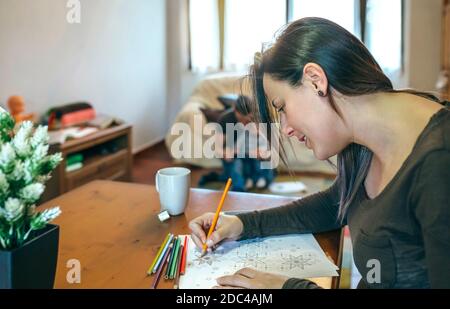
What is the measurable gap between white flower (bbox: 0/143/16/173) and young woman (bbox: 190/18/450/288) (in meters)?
0.35

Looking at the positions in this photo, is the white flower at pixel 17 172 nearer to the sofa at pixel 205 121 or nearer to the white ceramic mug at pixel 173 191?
the white ceramic mug at pixel 173 191

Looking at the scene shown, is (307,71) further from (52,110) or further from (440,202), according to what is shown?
(52,110)

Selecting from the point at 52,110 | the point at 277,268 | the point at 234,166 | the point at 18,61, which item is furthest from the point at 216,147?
the point at 277,268

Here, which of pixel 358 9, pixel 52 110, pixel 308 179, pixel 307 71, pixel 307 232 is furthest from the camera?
pixel 358 9

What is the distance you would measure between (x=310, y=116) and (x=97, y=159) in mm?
2393

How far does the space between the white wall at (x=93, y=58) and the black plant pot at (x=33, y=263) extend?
2.25 meters

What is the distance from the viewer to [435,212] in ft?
2.01

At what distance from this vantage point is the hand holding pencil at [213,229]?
0.86 meters

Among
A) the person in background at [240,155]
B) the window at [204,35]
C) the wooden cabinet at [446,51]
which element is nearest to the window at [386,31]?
the wooden cabinet at [446,51]

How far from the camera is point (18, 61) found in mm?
2711

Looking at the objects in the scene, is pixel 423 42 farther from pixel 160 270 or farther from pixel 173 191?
pixel 160 270

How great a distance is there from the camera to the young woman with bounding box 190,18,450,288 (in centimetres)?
64

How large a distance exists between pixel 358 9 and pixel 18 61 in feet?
9.88

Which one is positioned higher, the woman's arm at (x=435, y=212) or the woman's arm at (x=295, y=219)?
the woman's arm at (x=435, y=212)
